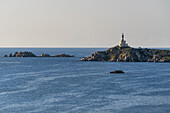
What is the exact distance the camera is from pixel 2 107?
67.1m

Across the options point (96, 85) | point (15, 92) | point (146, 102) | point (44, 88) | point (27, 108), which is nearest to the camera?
point (27, 108)

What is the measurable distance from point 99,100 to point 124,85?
2833 centimetres

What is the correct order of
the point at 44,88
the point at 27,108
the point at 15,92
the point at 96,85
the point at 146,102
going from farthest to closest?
the point at 96,85 < the point at 44,88 < the point at 15,92 < the point at 146,102 < the point at 27,108

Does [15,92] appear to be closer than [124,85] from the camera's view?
Yes

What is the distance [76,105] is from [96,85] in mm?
33198

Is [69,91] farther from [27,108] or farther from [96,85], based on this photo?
[27,108]

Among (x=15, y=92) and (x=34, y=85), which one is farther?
(x=34, y=85)

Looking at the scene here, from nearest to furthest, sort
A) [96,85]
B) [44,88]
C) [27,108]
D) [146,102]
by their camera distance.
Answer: [27,108]
[146,102]
[44,88]
[96,85]

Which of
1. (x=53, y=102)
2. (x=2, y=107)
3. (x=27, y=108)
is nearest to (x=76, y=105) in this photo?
(x=53, y=102)

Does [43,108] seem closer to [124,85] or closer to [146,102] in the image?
[146,102]

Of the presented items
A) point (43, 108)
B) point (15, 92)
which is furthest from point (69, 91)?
point (43, 108)

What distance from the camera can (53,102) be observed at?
72.3 metres

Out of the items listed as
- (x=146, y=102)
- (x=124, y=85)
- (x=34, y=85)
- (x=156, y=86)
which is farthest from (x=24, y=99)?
(x=156, y=86)

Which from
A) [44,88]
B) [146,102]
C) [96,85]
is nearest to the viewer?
[146,102]
